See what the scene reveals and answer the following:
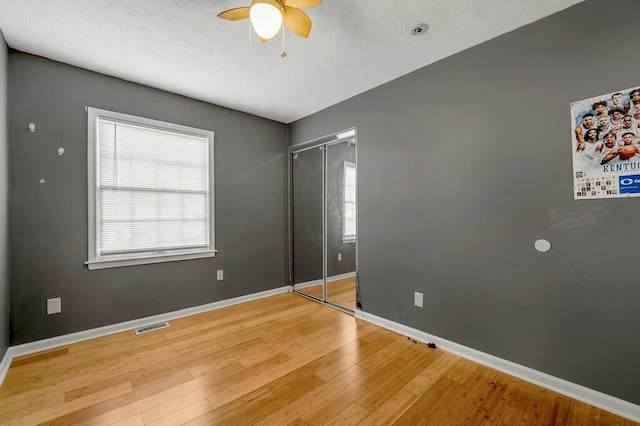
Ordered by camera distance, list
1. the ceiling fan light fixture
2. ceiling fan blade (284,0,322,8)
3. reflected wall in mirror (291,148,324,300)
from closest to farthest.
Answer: the ceiling fan light fixture < ceiling fan blade (284,0,322,8) < reflected wall in mirror (291,148,324,300)

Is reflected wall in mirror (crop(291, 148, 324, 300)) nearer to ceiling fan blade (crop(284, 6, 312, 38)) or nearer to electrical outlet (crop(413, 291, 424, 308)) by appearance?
electrical outlet (crop(413, 291, 424, 308))

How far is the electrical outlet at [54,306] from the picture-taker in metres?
2.47

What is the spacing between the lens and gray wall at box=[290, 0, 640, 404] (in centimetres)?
170

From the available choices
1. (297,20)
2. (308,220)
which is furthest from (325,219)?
(297,20)

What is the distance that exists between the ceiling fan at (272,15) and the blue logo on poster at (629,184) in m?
2.10

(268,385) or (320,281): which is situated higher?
(320,281)

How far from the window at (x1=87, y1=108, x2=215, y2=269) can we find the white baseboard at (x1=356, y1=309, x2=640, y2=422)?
2.64 metres

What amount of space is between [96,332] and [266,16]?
3.16 metres

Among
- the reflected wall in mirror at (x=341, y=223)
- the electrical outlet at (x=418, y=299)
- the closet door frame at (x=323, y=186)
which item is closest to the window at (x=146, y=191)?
the closet door frame at (x=323, y=186)

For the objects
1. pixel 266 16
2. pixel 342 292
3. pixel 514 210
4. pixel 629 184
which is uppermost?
pixel 266 16

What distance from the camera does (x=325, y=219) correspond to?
379 cm

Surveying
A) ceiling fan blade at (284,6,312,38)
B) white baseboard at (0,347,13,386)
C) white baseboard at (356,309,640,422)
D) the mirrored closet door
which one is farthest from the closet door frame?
white baseboard at (0,347,13,386)

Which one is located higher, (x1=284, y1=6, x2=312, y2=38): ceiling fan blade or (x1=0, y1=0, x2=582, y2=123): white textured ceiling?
(x1=0, y1=0, x2=582, y2=123): white textured ceiling

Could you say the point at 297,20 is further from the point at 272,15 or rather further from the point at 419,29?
the point at 419,29
